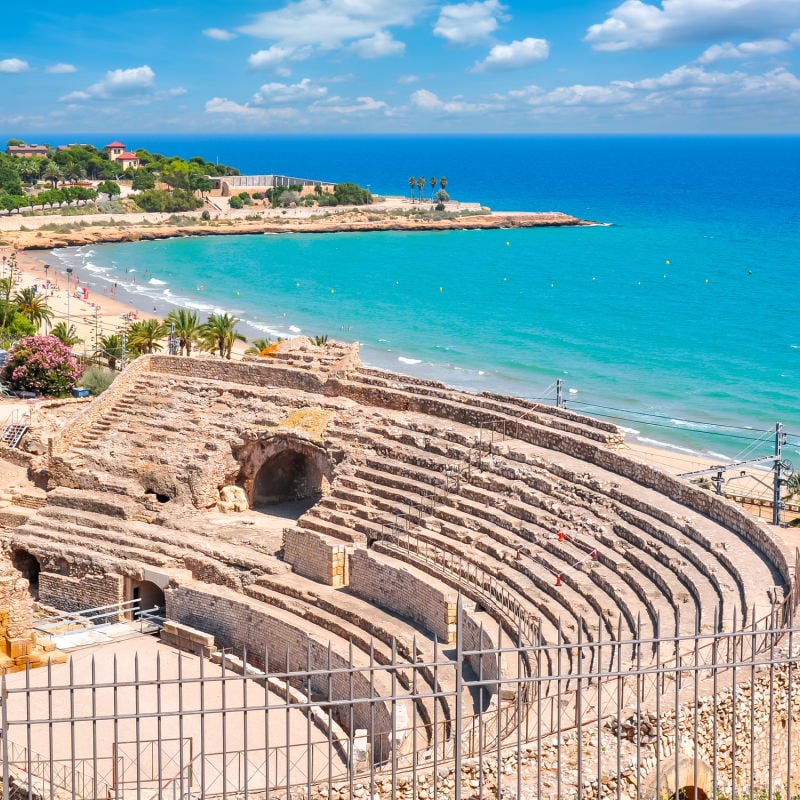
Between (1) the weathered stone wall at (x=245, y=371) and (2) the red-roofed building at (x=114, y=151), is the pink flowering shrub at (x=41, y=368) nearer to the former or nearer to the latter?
(1) the weathered stone wall at (x=245, y=371)

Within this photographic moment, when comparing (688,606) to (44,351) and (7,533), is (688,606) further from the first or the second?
(44,351)

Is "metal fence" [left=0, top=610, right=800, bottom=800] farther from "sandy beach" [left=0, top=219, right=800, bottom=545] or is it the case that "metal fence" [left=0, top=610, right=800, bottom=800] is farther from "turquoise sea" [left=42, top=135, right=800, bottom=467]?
"turquoise sea" [left=42, top=135, right=800, bottom=467]

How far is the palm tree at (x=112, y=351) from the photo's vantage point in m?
49.9

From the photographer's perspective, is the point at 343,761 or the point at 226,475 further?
the point at 226,475

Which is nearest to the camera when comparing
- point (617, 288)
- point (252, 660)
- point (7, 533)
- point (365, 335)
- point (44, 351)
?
point (252, 660)

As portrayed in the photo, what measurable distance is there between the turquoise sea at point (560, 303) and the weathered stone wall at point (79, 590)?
2007cm

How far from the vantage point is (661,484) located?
977 inches

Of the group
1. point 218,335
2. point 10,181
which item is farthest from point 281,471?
point 10,181

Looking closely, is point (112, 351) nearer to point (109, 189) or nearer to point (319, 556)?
point (319, 556)

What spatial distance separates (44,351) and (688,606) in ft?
98.0

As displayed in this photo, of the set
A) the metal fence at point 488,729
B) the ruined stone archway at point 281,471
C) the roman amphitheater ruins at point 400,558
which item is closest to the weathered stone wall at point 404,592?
the roman amphitheater ruins at point 400,558

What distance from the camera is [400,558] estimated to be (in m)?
25.0

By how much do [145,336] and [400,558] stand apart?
28.1 meters

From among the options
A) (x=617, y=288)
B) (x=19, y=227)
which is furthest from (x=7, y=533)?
(x=19, y=227)
